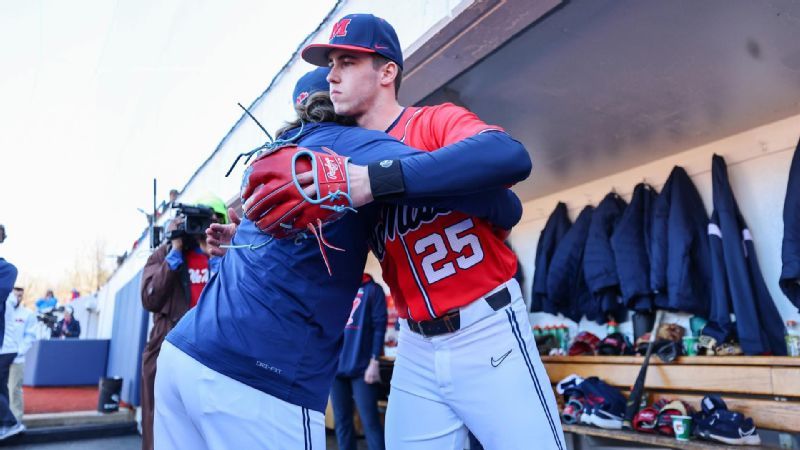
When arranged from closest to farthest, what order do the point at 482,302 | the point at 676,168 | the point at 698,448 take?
the point at 482,302
the point at 698,448
the point at 676,168

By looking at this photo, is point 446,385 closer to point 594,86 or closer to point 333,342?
point 333,342

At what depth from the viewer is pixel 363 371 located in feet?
14.7

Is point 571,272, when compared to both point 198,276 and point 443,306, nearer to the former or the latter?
point 198,276

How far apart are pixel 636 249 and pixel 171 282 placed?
3420 millimetres

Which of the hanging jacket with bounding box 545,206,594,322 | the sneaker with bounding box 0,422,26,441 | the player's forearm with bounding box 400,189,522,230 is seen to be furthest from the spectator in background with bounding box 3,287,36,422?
the player's forearm with bounding box 400,189,522,230

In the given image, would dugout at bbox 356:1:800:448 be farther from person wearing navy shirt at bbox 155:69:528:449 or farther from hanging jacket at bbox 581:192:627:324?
person wearing navy shirt at bbox 155:69:528:449

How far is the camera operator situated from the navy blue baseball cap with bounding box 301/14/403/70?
6.58 ft

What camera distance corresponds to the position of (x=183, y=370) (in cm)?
104

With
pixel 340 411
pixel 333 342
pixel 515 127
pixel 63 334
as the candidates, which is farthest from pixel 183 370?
pixel 63 334

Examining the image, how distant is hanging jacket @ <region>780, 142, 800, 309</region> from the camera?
11.2 feet

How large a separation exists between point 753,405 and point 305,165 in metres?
3.44

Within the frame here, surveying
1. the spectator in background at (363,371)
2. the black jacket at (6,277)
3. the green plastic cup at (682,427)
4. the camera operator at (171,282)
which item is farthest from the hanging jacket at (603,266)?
the black jacket at (6,277)

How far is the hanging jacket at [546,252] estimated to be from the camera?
513 cm

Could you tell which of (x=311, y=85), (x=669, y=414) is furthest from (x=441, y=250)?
(x=669, y=414)
